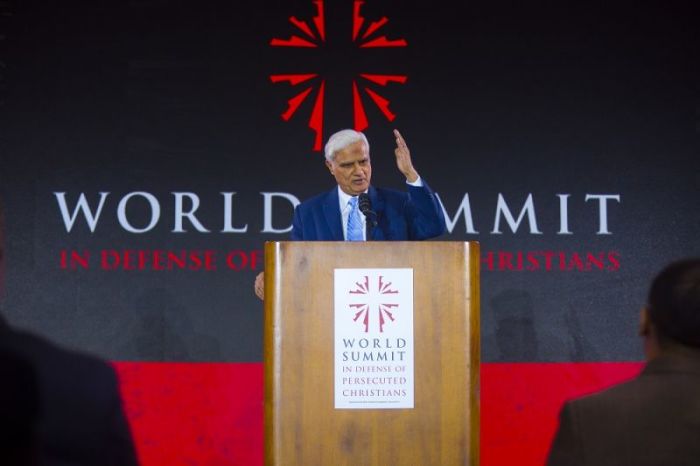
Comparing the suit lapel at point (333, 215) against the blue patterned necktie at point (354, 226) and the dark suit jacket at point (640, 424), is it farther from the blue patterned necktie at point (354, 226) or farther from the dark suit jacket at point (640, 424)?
the dark suit jacket at point (640, 424)

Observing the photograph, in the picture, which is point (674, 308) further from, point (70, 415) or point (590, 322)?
point (590, 322)

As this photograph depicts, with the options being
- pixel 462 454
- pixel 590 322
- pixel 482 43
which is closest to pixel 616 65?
pixel 482 43

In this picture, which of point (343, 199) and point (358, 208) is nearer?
point (358, 208)

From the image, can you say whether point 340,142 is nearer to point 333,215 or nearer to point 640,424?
point 333,215

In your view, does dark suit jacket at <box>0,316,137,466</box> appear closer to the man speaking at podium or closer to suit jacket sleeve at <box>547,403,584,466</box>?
suit jacket sleeve at <box>547,403,584,466</box>

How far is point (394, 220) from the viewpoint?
4309 millimetres

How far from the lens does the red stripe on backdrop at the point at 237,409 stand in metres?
4.84

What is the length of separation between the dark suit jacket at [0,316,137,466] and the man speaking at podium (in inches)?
114

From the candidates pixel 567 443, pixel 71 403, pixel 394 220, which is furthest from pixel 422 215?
pixel 71 403

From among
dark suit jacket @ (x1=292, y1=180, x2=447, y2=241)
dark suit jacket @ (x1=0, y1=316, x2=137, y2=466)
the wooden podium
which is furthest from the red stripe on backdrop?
dark suit jacket @ (x1=0, y1=316, x2=137, y2=466)

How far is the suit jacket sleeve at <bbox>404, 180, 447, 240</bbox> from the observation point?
4.29 meters

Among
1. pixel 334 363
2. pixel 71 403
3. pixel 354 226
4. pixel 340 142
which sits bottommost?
pixel 334 363

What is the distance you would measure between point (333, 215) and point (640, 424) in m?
3.04

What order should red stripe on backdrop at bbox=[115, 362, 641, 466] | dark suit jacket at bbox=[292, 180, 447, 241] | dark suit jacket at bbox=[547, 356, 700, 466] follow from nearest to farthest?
dark suit jacket at bbox=[547, 356, 700, 466], dark suit jacket at bbox=[292, 180, 447, 241], red stripe on backdrop at bbox=[115, 362, 641, 466]
